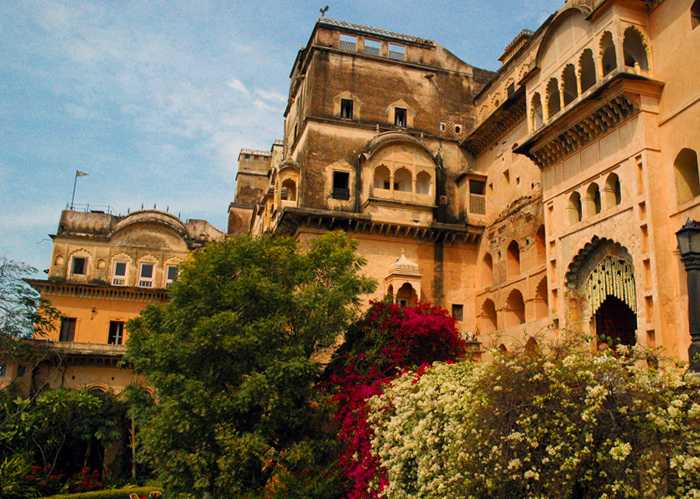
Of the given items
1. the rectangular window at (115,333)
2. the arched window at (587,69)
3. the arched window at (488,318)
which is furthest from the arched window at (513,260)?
the rectangular window at (115,333)

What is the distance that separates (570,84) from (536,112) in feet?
4.75

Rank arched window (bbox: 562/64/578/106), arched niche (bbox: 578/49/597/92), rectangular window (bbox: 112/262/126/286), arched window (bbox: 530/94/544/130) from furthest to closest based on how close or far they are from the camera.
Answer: rectangular window (bbox: 112/262/126/286) → arched window (bbox: 530/94/544/130) → arched window (bbox: 562/64/578/106) → arched niche (bbox: 578/49/597/92)

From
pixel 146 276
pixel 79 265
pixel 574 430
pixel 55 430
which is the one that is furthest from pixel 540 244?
pixel 79 265

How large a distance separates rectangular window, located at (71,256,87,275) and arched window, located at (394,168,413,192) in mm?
16546

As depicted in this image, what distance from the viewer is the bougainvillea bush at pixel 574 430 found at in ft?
25.4

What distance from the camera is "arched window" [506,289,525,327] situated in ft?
76.3

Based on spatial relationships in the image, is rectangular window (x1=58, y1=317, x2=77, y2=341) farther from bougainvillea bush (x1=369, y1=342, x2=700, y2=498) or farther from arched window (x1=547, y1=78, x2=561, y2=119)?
bougainvillea bush (x1=369, y1=342, x2=700, y2=498)

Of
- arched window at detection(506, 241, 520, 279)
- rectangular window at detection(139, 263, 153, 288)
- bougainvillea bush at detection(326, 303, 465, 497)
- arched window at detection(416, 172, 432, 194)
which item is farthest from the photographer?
rectangular window at detection(139, 263, 153, 288)

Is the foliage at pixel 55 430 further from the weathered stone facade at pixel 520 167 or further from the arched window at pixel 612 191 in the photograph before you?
the arched window at pixel 612 191

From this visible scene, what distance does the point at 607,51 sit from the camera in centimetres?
1803

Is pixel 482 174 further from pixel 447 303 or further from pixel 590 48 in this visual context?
pixel 590 48

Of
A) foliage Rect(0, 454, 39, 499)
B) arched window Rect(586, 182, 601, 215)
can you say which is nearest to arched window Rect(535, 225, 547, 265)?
arched window Rect(586, 182, 601, 215)

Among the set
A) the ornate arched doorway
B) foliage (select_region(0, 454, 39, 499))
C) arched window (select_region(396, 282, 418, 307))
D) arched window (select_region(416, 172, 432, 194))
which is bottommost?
foliage (select_region(0, 454, 39, 499))

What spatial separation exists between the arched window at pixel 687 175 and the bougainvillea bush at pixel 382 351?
20.1ft
